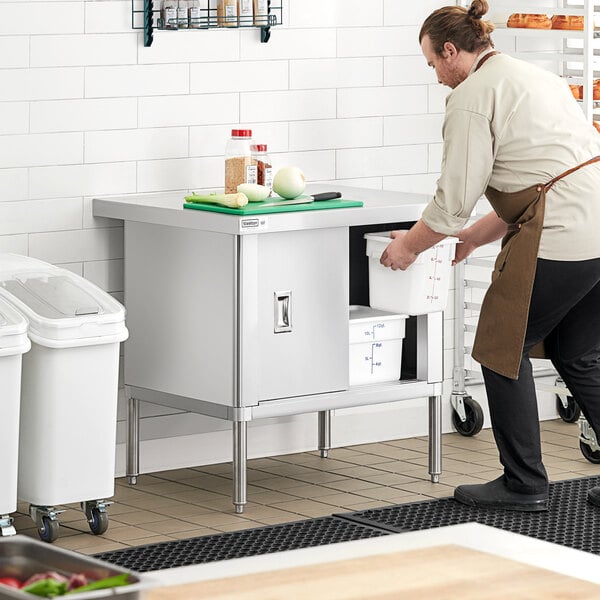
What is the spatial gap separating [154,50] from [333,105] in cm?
82

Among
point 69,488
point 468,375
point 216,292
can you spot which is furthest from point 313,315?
point 468,375

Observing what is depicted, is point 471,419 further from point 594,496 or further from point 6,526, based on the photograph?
point 6,526

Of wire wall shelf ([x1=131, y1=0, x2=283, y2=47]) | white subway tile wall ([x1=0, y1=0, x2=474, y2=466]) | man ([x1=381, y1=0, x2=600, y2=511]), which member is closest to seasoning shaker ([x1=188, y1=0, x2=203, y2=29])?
wire wall shelf ([x1=131, y1=0, x2=283, y2=47])

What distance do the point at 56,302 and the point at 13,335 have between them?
29 centimetres

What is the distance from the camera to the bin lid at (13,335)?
3.99 m

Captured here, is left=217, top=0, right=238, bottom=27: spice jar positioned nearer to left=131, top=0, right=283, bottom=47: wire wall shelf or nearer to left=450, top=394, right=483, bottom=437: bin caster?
left=131, top=0, right=283, bottom=47: wire wall shelf

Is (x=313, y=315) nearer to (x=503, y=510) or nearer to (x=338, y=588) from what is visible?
(x=503, y=510)

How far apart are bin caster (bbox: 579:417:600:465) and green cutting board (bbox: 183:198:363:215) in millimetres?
1328

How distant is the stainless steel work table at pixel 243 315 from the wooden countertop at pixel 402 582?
2787mm

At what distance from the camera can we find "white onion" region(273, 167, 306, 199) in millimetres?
4727

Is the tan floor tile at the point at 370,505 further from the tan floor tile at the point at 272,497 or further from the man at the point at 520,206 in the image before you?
the man at the point at 520,206

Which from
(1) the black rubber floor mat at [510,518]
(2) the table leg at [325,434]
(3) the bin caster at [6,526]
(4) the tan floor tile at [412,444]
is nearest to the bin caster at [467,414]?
(4) the tan floor tile at [412,444]

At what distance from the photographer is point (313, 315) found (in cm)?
472

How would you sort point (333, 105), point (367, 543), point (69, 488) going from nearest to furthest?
point (367, 543) < point (69, 488) < point (333, 105)
